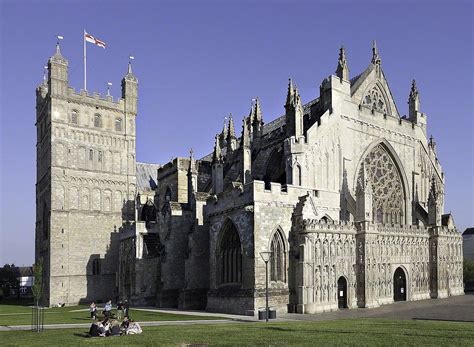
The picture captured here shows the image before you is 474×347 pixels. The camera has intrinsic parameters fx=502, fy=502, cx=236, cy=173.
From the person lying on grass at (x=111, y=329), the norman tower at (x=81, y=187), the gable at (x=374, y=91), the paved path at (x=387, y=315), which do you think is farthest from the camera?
the norman tower at (x=81, y=187)

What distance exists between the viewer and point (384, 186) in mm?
42656

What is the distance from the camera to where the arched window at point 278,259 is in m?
32.9

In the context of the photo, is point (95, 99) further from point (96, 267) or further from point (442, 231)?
point (442, 231)

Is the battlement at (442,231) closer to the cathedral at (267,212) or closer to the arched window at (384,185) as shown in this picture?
the cathedral at (267,212)

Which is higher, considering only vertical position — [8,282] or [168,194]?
[168,194]

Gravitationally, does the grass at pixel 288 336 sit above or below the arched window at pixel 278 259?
below

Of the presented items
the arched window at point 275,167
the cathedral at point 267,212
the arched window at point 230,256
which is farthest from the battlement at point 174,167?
the arched window at point 230,256

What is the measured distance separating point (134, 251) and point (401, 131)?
2658 centimetres

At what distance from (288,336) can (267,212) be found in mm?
14501

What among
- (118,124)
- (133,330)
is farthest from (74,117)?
(133,330)

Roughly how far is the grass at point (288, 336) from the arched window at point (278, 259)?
33.0ft

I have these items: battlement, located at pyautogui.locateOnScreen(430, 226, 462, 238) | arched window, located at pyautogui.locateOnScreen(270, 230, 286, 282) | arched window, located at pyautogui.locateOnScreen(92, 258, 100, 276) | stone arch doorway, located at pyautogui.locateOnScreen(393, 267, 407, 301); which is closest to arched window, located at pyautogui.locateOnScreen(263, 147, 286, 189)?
arched window, located at pyautogui.locateOnScreen(270, 230, 286, 282)

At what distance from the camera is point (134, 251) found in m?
47.0

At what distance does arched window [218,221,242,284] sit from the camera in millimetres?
34812
